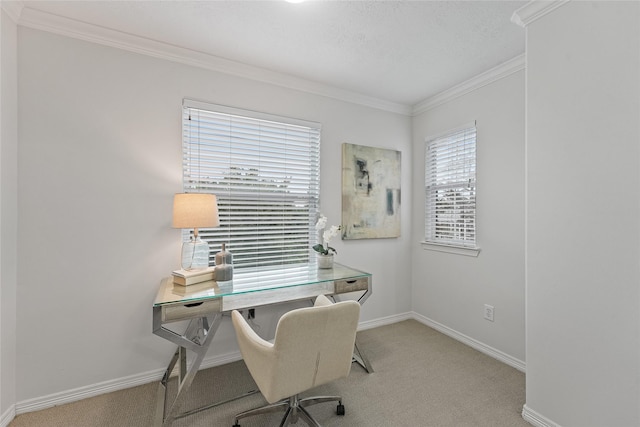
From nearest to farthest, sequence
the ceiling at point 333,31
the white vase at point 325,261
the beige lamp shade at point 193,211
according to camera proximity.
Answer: the ceiling at point 333,31, the beige lamp shade at point 193,211, the white vase at point 325,261

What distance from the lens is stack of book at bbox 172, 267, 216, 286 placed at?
1.87 metres

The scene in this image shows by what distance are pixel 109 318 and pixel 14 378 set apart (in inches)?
22.1

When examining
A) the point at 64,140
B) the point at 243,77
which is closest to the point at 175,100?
the point at 243,77

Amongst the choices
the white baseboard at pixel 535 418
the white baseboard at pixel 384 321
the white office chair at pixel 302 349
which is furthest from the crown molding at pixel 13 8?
the white baseboard at pixel 535 418

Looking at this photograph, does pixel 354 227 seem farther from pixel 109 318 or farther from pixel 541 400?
pixel 109 318

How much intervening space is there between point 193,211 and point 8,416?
1.61 m

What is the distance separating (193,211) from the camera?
6.16 feet

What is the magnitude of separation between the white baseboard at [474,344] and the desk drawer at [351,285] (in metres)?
1.33

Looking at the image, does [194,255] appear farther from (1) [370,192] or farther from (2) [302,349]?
(1) [370,192]

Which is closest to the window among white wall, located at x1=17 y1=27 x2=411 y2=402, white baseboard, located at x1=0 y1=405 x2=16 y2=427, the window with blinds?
white wall, located at x1=17 y1=27 x2=411 y2=402

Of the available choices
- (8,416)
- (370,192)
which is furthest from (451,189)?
(8,416)

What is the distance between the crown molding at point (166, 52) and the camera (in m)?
1.84

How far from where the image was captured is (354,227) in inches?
118

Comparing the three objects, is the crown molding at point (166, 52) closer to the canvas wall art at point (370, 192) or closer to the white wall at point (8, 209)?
the white wall at point (8, 209)
